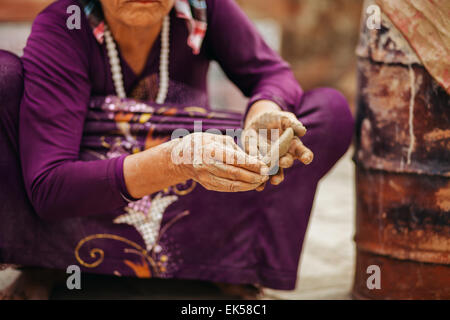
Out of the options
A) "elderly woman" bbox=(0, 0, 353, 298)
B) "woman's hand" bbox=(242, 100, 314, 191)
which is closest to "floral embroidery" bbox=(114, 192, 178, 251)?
"elderly woman" bbox=(0, 0, 353, 298)

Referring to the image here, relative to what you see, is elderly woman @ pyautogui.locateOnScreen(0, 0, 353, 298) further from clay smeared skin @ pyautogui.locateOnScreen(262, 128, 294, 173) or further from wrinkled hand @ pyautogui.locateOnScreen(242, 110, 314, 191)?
clay smeared skin @ pyautogui.locateOnScreen(262, 128, 294, 173)

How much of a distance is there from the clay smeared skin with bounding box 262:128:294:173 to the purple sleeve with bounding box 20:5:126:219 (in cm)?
37

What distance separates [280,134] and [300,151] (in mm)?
93

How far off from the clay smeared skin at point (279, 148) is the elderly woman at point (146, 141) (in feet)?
0.50

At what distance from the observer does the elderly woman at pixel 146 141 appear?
4.72 feet

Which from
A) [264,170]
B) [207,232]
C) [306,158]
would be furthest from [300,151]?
[207,232]

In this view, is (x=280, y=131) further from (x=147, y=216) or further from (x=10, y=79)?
(x=10, y=79)

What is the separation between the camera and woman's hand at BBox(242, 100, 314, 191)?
1.27m

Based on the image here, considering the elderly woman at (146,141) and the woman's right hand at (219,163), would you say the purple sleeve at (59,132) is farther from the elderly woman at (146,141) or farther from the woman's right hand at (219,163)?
the woman's right hand at (219,163)

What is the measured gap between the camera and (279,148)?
1.25 meters

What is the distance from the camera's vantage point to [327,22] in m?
4.91
